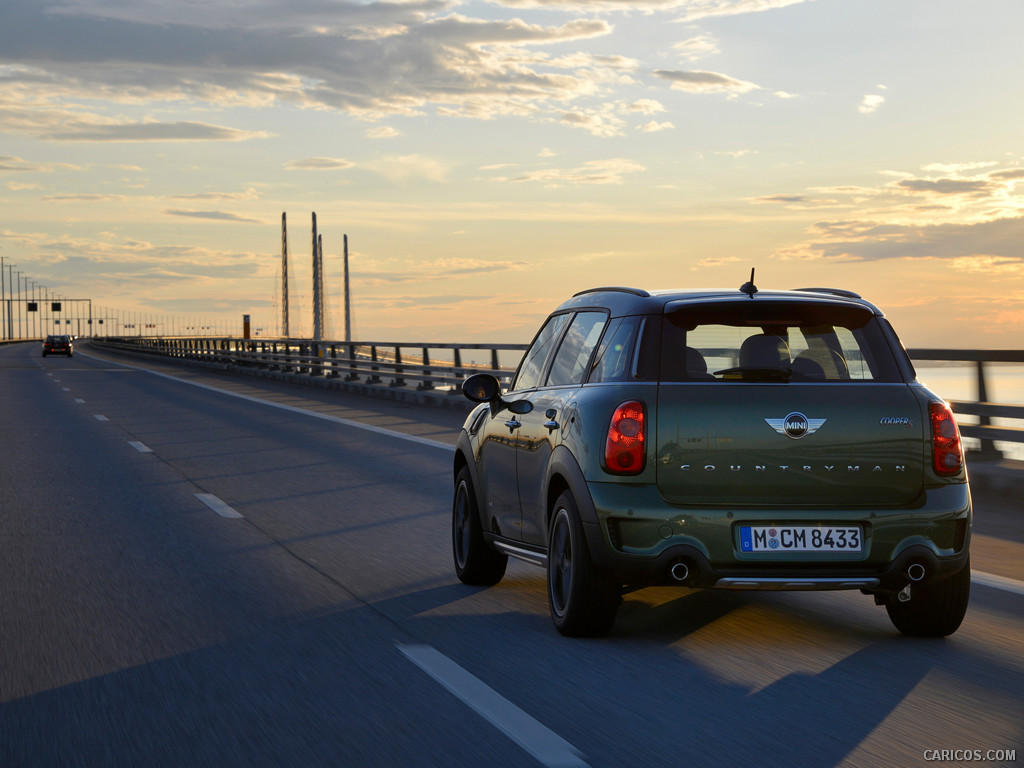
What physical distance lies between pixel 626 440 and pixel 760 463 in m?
0.60

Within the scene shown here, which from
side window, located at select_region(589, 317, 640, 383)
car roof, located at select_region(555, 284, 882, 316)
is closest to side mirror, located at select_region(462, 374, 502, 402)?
car roof, located at select_region(555, 284, 882, 316)

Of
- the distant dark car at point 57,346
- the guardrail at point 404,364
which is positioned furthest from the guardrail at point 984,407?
the distant dark car at point 57,346

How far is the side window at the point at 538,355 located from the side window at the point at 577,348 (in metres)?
0.23

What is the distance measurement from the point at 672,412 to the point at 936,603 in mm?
1626

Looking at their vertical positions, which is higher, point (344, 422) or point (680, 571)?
point (680, 571)

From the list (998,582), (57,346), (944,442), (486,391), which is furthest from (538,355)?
(57,346)

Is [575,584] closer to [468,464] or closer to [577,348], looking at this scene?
[577,348]

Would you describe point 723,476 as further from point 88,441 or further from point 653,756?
point 88,441

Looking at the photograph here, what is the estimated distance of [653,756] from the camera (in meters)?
4.55

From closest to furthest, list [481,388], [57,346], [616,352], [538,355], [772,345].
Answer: [772,345]
[616,352]
[481,388]
[538,355]
[57,346]

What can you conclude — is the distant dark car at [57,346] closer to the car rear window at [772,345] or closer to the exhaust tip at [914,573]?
the car rear window at [772,345]

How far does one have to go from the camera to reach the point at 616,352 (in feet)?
21.1

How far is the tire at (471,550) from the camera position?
7996 millimetres

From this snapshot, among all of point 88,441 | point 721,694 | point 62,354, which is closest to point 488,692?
point 721,694
